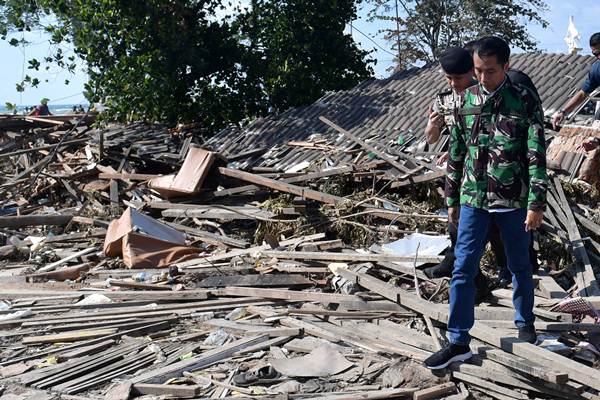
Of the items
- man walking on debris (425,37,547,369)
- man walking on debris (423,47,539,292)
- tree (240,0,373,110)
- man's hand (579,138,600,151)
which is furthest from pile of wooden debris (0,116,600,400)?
tree (240,0,373,110)

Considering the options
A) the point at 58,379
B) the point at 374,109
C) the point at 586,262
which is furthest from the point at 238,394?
the point at 374,109

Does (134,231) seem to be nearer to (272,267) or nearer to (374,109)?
(272,267)

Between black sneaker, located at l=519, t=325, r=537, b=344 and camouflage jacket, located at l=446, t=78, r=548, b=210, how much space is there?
0.90 m

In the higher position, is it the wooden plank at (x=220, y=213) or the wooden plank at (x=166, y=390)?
the wooden plank at (x=220, y=213)

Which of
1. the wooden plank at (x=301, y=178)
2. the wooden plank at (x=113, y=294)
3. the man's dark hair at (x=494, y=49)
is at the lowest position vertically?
the wooden plank at (x=113, y=294)

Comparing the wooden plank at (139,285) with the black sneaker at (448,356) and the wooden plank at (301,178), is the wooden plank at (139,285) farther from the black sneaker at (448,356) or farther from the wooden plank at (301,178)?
the black sneaker at (448,356)

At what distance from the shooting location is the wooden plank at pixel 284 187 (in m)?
9.04

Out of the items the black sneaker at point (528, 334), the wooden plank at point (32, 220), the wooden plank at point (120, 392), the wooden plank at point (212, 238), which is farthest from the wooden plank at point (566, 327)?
the wooden plank at point (32, 220)

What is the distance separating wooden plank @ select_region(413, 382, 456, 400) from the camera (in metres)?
4.48

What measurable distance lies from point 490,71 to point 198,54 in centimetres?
1276

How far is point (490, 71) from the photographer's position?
438 cm

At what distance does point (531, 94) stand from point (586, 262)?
287 cm

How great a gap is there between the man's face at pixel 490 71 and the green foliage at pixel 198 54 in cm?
1161

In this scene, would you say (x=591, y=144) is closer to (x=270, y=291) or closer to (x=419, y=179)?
(x=419, y=179)
